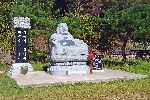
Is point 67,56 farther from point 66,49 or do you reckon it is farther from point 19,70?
point 19,70

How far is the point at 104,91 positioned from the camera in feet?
41.2

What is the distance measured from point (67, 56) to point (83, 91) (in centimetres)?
510

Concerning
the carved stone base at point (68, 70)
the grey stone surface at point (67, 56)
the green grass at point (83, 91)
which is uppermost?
the grey stone surface at point (67, 56)

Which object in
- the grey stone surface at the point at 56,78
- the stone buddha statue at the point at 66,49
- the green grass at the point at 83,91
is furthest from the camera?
the stone buddha statue at the point at 66,49

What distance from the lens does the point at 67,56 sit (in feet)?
57.5

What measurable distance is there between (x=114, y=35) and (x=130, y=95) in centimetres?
1193

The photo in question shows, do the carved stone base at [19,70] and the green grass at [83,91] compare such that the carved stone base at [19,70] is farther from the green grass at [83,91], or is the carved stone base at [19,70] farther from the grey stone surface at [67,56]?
the green grass at [83,91]

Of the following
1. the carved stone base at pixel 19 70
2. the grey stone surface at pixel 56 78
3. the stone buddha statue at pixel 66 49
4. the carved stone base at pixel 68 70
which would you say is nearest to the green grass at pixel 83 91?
the grey stone surface at pixel 56 78

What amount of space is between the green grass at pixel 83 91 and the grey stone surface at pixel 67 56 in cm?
310

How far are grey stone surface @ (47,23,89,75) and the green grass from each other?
10.2 ft

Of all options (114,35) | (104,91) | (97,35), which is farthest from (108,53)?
(104,91)

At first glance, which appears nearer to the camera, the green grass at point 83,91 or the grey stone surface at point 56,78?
the green grass at point 83,91

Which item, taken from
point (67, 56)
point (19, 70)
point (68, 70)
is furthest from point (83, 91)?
point (19, 70)

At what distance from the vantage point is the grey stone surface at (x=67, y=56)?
17.4m
